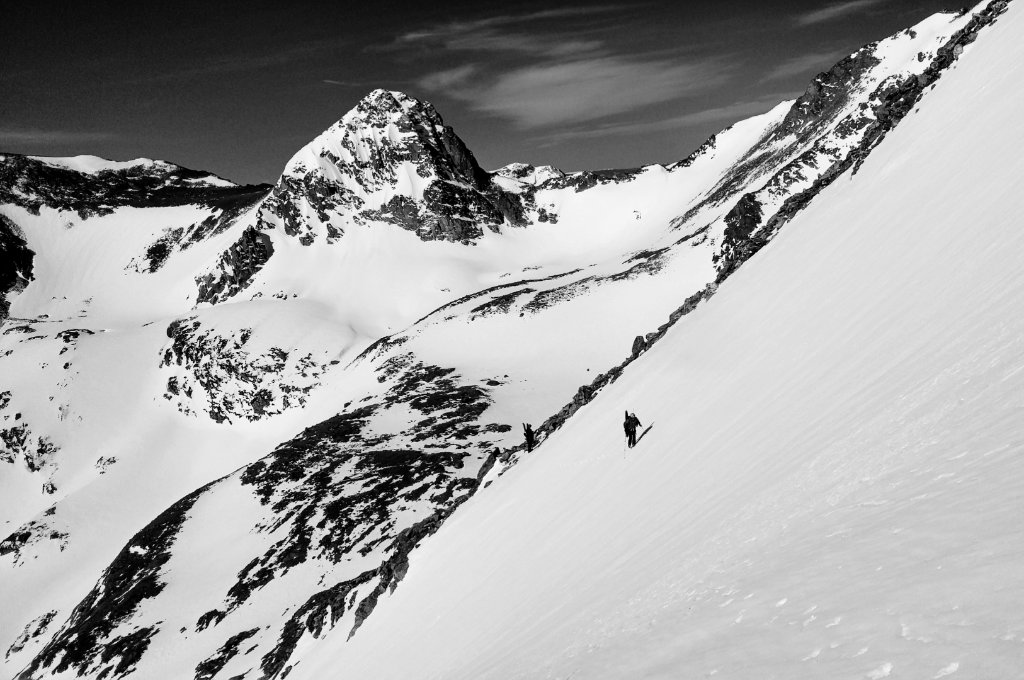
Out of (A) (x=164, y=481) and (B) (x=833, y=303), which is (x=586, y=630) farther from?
(A) (x=164, y=481)

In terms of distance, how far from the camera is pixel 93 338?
369 ft

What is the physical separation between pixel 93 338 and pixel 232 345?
3090 centimetres

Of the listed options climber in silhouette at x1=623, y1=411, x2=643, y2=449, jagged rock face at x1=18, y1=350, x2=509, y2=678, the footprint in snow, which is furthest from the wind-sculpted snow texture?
the footprint in snow

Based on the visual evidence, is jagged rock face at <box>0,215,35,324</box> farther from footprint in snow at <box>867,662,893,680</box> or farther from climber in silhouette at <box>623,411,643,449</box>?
footprint in snow at <box>867,662,893,680</box>

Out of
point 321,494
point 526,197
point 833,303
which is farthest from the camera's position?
point 526,197

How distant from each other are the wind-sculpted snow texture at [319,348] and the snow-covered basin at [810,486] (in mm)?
4686

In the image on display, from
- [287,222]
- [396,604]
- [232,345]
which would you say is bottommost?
[396,604]

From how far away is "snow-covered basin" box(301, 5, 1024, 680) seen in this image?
14.8ft

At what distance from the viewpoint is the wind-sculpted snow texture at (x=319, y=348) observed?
33.2 m

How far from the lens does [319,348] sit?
10025 cm

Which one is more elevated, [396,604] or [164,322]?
[164,322]

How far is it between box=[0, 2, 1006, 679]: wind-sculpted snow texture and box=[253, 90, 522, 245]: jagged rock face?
2.13ft

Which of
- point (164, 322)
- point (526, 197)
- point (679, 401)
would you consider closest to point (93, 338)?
point (164, 322)

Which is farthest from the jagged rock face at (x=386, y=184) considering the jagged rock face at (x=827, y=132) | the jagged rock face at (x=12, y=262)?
the jagged rock face at (x=12, y=262)
